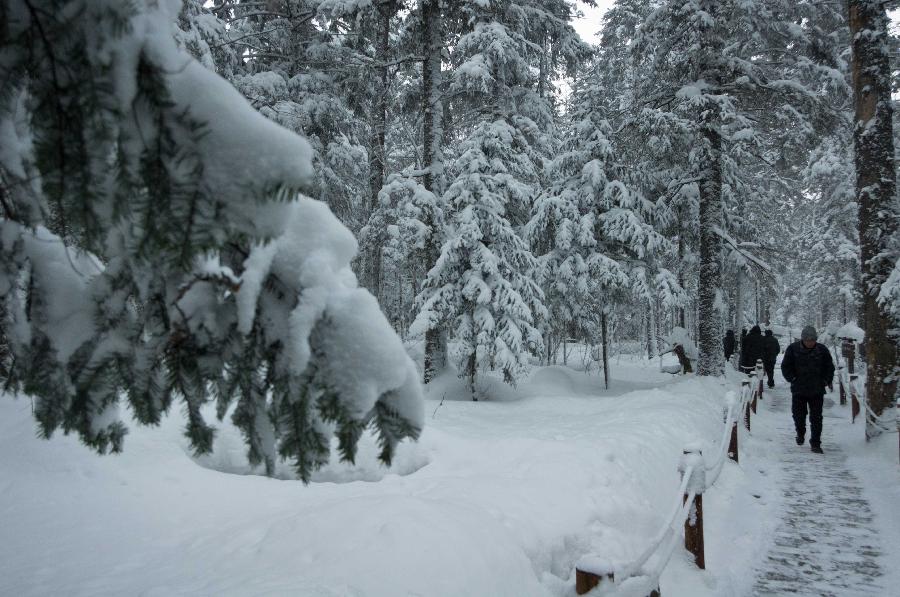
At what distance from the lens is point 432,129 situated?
13.3m

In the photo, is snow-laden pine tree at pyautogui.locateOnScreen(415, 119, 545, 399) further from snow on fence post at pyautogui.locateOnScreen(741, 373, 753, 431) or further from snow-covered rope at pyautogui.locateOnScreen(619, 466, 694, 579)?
snow-covered rope at pyautogui.locateOnScreen(619, 466, 694, 579)

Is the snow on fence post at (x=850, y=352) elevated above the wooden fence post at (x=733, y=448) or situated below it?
above

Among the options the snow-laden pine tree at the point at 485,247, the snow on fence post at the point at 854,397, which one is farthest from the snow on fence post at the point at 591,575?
Result: the snow on fence post at the point at 854,397

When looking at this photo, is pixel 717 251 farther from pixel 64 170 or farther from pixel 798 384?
pixel 64 170

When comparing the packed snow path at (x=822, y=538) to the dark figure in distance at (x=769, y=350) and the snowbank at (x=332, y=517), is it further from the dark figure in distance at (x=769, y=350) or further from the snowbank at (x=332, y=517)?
the dark figure in distance at (x=769, y=350)

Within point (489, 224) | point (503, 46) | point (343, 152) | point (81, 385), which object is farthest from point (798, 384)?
point (343, 152)

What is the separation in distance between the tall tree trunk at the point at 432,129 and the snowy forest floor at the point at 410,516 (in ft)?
17.5

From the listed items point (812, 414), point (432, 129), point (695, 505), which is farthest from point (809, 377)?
point (432, 129)

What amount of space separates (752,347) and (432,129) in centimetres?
1441

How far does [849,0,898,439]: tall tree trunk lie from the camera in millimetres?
8977

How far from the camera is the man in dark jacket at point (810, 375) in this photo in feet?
31.8

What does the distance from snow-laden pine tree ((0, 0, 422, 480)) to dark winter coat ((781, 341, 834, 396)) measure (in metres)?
10.3

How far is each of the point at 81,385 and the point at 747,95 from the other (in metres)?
17.6

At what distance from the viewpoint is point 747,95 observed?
15055 mm
